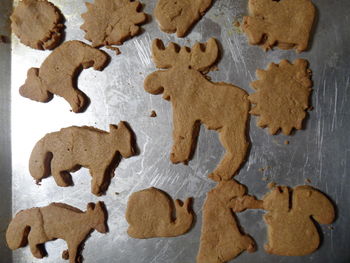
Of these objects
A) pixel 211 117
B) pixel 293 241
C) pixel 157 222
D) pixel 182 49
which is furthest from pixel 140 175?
pixel 293 241

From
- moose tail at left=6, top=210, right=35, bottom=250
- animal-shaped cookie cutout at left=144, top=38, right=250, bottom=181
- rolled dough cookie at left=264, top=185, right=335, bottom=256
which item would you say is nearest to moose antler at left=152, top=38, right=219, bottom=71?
animal-shaped cookie cutout at left=144, top=38, right=250, bottom=181

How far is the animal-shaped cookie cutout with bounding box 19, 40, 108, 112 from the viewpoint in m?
1.51

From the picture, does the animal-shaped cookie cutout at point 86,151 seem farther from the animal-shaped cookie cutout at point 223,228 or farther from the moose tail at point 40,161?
the animal-shaped cookie cutout at point 223,228

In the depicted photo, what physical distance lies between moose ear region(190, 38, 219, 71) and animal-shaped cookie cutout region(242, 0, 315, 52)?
165 mm

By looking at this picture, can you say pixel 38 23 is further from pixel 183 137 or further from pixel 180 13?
pixel 183 137

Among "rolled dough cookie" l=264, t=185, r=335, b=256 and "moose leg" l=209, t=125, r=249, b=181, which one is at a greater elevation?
"moose leg" l=209, t=125, r=249, b=181

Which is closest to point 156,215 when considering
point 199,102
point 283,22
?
point 199,102

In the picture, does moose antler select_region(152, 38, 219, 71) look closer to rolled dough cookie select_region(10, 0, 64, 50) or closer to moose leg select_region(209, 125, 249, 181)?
moose leg select_region(209, 125, 249, 181)

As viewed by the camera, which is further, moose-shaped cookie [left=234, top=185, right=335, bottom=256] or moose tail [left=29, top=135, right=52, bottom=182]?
moose tail [left=29, top=135, right=52, bottom=182]

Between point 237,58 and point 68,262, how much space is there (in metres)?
1.16

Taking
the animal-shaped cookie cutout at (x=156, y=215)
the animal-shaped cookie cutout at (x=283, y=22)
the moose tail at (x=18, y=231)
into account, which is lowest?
the moose tail at (x=18, y=231)

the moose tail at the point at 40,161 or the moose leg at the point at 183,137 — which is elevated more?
the moose leg at the point at 183,137

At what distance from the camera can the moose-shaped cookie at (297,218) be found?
1.38m

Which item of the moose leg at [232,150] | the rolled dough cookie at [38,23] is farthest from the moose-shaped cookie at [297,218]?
the rolled dough cookie at [38,23]
